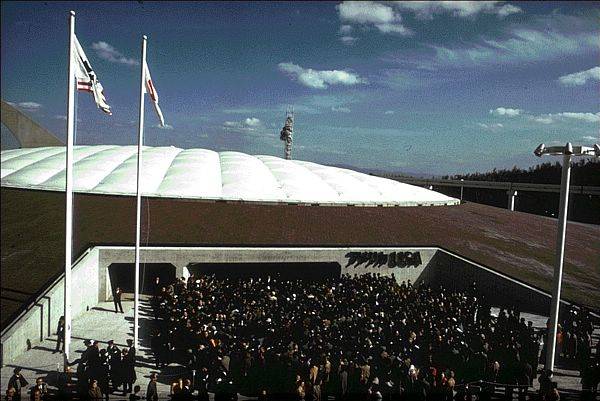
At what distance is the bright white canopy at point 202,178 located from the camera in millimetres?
25906

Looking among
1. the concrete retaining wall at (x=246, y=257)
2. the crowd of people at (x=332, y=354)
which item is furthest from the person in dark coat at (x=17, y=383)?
the concrete retaining wall at (x=246, y=257)

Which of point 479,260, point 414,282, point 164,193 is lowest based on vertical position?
point 414,282

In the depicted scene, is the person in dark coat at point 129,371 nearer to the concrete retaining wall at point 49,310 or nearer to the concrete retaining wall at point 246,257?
the concrete retaining wall at point 49,310

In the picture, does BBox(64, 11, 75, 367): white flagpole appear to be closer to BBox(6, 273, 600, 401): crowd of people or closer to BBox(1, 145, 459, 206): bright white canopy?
BBox(6, 273, 600, 401): crowd of people

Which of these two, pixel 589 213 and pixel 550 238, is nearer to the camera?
pixel 550 238

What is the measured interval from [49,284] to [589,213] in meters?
48.1

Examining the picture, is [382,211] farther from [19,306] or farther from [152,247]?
[19,306]

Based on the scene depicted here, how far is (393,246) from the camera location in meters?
20.1

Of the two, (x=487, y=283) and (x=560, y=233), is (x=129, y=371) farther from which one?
(x=487, y=283)

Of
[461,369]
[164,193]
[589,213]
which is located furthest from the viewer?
[589,213]

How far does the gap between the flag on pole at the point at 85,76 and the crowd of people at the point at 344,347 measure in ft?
20.7

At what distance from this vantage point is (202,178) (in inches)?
1089

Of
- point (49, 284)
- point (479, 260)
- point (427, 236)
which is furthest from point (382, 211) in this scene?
point (49, 284)

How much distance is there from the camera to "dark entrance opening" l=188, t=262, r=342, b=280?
20484 millimetres
